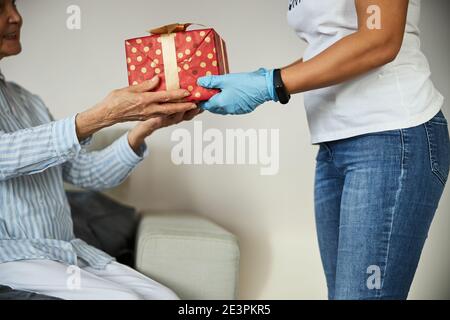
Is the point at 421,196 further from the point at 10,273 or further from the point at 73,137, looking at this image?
the point at 10,273

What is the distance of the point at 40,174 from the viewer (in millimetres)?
1249

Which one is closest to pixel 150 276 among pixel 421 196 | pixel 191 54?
pixel 191 54

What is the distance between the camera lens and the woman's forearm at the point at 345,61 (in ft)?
2.82

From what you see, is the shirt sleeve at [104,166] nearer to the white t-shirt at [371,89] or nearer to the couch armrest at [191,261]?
the couch armrest at [191,261]

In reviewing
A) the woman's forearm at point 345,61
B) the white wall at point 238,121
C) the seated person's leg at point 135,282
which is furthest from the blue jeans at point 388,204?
the white wall at point 238,121

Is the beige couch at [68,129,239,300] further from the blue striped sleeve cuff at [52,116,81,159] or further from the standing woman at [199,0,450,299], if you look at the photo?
the standing woman at [199,0,450,299]

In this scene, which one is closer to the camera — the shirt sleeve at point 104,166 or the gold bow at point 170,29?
the gold bow at point 170,29

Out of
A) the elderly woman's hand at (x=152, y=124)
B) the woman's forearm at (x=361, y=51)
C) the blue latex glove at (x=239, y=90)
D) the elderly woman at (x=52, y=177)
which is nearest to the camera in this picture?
the woman's forearm at (x=361, y=51)

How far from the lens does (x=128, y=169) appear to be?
4.61ft

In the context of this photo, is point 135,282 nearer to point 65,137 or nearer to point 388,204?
point 65,137

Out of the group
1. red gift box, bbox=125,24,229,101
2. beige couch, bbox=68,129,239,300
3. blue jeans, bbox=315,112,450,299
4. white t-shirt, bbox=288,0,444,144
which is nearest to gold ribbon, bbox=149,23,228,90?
red gift box, bbox=125,24,229,101

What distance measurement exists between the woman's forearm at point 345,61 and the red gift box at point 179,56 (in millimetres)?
196

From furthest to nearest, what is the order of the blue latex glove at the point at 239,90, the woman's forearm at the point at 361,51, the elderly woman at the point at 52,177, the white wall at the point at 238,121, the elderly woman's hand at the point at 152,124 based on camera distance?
the white wall at the point at 238,121 → the elderly woman's hand at the point at 152,124 → the elderly woman at the point at 52,177 → the blue latex glove at the point at 239,90 → the woman's forearm at the point at 361,51
